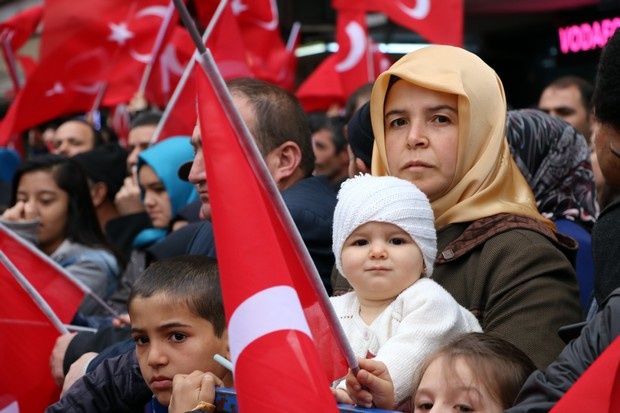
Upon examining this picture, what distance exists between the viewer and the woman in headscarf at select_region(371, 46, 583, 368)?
A: 10.6 ft

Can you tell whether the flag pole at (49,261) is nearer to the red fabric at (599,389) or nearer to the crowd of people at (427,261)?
the crowd of people at (427,261)

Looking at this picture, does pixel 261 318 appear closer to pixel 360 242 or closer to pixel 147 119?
pixel 360 242

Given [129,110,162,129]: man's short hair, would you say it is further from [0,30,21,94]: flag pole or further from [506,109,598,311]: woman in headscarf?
[506,109,598,311]: woman in headscarf

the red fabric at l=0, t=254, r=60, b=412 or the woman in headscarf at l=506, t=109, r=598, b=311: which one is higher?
Answer: the woman in headscarf at l=506, t=109, r=598, b=311

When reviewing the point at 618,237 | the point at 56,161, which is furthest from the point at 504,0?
the point at 618,237

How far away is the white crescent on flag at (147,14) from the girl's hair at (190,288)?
550cm

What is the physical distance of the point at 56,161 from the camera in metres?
6.66

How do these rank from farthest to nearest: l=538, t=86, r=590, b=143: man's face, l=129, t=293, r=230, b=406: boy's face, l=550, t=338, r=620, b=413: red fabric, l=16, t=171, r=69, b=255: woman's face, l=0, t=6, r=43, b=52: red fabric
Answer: l=0, t=6, r=43, b=52: red fabric → l=538, t=86, r=590, b=143: man's face → l=16, t=171, r=69, b=255: woman's face → l=129, t=293, r=230, b=406: boy's face → l=550, t=338, r=620, b=413: red fabric

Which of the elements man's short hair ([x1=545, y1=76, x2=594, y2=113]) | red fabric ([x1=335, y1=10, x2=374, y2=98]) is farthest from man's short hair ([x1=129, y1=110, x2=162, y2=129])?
man's short hair ([x1=545, y1=76, x2=594, y2=113])

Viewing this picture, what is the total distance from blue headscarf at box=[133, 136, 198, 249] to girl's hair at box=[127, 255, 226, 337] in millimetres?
2549

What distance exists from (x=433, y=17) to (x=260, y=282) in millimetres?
5149

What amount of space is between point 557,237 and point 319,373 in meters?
1.28

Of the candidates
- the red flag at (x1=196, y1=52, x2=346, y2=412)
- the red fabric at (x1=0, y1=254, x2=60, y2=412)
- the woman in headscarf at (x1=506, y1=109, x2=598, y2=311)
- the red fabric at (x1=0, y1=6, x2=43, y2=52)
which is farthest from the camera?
the red fabric at (x1=0, y1=6, x2=43, y2=52)

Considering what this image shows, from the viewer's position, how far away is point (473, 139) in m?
3.61
